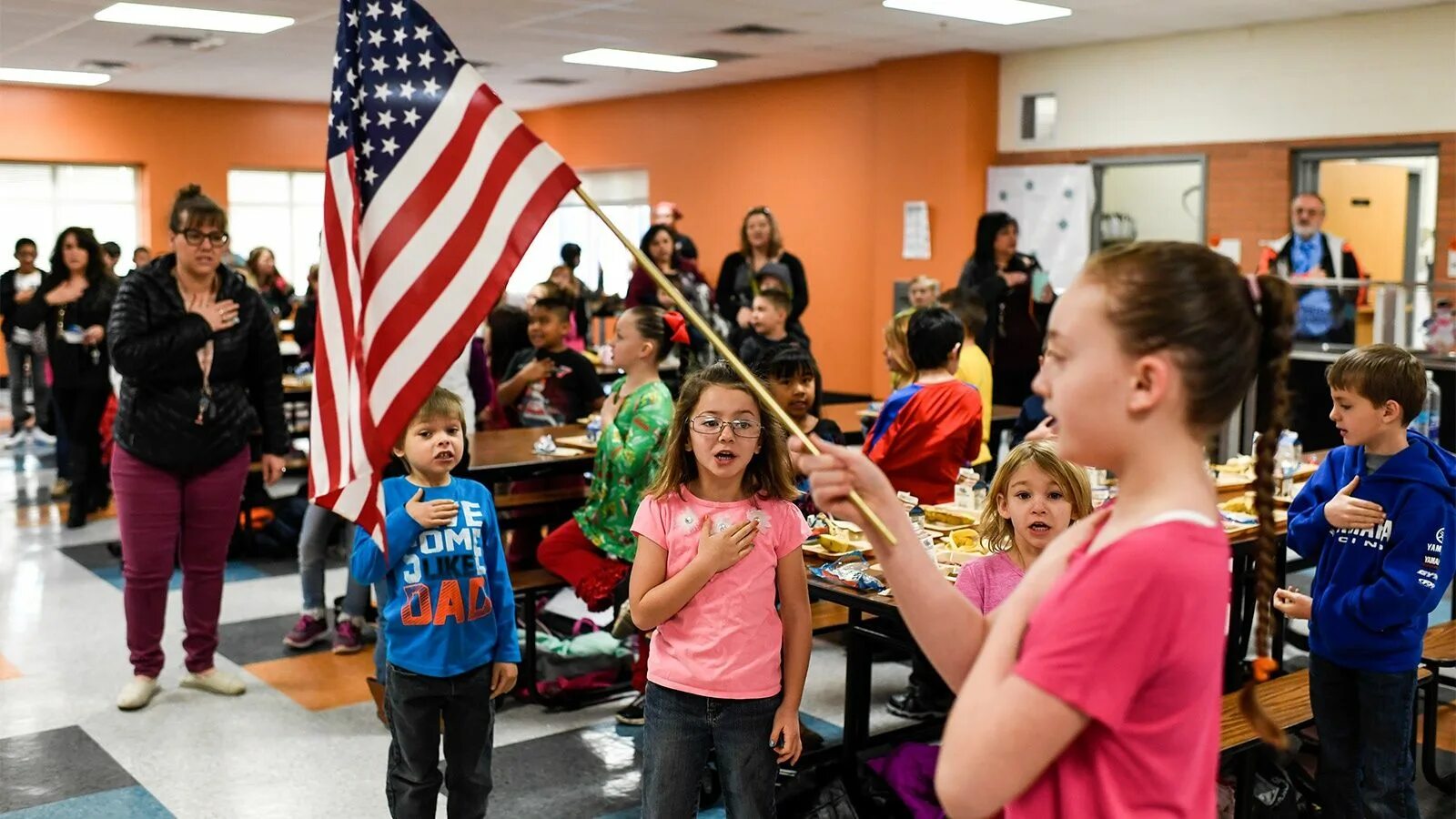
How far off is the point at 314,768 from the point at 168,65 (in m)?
11.2

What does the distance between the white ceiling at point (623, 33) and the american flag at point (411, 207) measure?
7750 mm

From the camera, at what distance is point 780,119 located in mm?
14320

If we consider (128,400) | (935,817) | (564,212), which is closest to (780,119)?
(564,212)

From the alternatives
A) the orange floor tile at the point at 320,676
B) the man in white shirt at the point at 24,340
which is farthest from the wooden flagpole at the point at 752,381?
the man in white shirt at the point at 24,340

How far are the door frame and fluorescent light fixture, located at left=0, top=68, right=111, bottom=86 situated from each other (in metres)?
9.92

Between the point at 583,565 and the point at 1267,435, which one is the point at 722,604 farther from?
the point at 583,565

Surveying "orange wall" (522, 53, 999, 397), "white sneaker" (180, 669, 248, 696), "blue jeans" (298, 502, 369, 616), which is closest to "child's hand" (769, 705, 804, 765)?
"white sneaker" (180, 669, 248, 696)

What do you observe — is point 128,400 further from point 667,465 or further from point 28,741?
point 667,465

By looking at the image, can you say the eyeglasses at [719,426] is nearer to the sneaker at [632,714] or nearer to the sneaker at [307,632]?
the sneaker at [632,714]

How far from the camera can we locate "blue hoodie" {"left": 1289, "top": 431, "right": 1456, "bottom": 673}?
326 centimetres

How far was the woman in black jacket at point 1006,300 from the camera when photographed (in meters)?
8.88

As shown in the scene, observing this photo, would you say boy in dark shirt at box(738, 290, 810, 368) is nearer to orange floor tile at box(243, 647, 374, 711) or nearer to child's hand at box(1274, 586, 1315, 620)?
orange floor tile at box(243, 647, 374, 711)

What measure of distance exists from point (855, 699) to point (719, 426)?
130cm

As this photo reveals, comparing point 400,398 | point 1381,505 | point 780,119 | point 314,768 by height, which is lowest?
point 314,768
